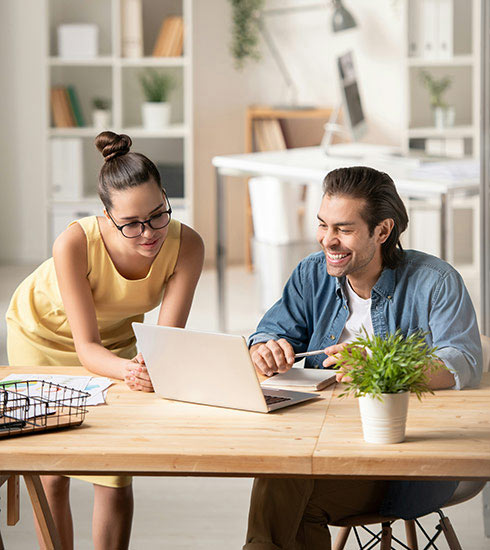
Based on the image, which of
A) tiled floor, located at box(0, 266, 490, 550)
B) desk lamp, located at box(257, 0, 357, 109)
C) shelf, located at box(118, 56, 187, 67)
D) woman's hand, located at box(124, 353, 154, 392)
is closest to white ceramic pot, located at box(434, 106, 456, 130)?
desk lamp, located at box(257, 0, 357, 109)

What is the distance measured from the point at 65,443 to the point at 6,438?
0.35ft

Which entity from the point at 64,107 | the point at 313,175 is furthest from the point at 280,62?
the point at 313,175

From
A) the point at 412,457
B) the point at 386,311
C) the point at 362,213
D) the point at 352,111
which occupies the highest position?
the point at 352,111

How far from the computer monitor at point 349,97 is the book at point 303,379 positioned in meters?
2.87

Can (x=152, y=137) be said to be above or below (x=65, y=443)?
above

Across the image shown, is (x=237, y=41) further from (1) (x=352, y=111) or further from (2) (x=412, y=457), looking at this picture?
(2) (x=412, y=457)

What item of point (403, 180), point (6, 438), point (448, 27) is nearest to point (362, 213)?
point (6, 438)

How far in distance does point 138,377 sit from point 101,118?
5129 mm

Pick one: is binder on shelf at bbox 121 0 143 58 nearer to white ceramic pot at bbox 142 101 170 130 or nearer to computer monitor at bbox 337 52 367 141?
white ceramic pot at bbox 142 101 170 130

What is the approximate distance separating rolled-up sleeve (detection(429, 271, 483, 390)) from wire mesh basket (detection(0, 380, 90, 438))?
2.42 feet

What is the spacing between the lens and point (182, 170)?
680 centimetres

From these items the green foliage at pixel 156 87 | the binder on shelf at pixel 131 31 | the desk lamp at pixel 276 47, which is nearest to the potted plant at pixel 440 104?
the desk lamp at pixel 276 47

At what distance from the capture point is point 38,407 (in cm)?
175

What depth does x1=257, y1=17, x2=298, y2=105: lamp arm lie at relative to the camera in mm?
7105
